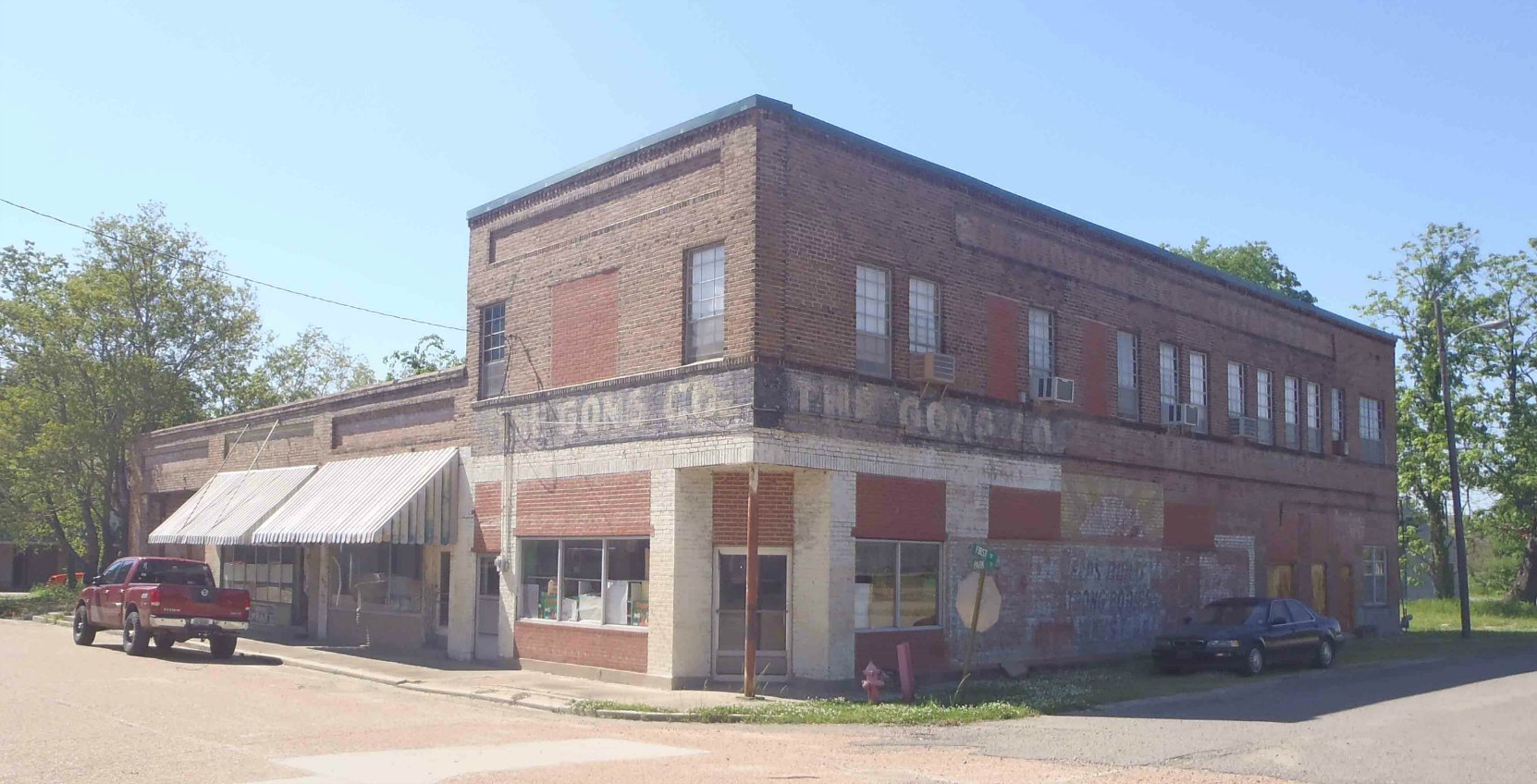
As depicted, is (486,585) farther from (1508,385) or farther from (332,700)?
(1508,385)

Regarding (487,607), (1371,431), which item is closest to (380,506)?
(487,607)

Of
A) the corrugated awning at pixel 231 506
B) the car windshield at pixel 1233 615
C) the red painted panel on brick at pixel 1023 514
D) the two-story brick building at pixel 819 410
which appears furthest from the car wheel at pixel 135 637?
the car windshield at pixel 1233 615

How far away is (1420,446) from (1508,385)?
3861mm

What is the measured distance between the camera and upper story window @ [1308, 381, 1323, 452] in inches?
1284

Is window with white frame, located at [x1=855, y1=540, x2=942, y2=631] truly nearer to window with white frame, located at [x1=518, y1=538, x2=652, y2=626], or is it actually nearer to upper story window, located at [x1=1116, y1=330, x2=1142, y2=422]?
window with white frame, located at [x1=518, y1=538, x2=652, y2=626]

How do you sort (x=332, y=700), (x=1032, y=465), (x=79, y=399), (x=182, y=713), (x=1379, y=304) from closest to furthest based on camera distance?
1. (x=182, y=713)
2. (x=332, y=700)
3. (x=1032, y=465)
4. (x=79, y=399)
5. (x=1379, y=304)

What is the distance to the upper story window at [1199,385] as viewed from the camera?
28.1 meters

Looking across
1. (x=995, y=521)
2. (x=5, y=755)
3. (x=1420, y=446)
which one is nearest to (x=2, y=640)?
(x=5, y=755)

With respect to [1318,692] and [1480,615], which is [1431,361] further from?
[1318,692]

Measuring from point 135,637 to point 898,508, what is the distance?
15207 millimetres

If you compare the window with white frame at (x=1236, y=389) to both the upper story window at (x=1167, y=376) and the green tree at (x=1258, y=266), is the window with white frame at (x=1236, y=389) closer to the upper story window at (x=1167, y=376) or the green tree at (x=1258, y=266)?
the upper story window at (x=1167, y=376)

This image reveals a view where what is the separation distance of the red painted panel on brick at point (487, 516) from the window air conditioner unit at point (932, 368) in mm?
8346

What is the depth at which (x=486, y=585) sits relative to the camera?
24219mm

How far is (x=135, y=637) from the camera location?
24.3 meters
